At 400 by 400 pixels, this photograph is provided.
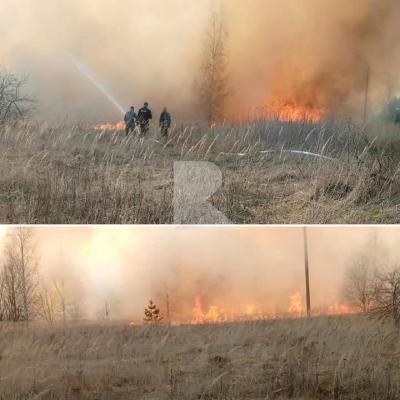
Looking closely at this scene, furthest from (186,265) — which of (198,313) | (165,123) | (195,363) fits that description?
(165,123)

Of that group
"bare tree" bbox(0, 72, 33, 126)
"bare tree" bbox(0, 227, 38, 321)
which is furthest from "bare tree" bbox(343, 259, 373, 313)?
"bare tree" bbox(0, 72, 33, 126)

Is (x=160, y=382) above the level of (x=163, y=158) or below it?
below

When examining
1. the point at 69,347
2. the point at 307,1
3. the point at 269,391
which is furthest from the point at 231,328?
the point at 307,1

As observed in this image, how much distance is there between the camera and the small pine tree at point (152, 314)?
3617 millimetres

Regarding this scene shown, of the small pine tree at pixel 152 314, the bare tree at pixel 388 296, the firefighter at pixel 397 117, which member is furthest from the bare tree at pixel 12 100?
the bare tree at pixel 388 296

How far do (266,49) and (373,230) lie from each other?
1146mm

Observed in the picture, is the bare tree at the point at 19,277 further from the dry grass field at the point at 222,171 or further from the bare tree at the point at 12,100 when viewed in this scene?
the bare tree at the point at 12,100

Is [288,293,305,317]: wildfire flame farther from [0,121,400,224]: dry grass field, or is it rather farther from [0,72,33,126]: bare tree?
[0,72,33,126]: bare tree

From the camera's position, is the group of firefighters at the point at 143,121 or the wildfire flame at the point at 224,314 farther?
the wildfire flame at the point at 224,314

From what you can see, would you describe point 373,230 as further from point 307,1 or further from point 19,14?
point 19,14

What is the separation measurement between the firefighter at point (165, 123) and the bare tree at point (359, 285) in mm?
1288

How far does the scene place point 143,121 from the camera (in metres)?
3.54

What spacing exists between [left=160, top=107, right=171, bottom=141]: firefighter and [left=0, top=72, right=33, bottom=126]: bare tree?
2.26 feet

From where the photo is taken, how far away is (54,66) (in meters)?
3.50
